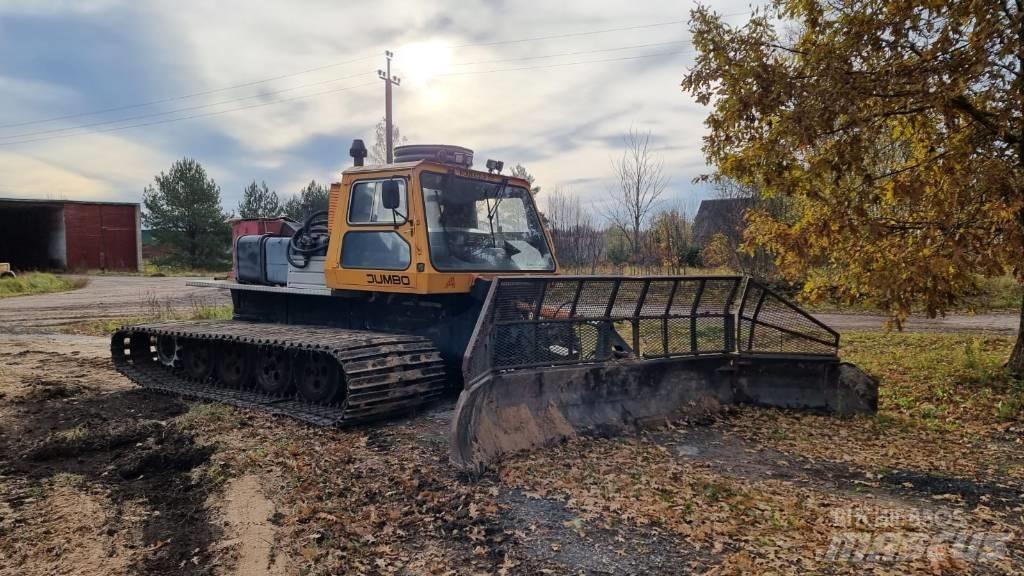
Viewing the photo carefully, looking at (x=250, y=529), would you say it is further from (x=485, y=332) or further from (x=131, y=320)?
(x=131, y=320)

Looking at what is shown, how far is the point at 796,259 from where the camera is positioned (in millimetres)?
8117

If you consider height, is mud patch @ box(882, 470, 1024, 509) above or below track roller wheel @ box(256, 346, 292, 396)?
below

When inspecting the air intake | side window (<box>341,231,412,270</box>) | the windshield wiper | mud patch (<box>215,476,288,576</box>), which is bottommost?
mud patch (<box>215,476,288,576</box>)

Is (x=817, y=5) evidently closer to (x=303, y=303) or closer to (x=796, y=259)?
(x=796, y=259)

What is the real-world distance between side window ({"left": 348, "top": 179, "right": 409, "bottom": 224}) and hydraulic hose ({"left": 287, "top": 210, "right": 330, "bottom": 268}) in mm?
629

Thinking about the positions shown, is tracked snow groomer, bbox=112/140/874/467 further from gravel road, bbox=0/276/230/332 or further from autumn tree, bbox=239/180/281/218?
autumn tree, bbox=239/180/281/218

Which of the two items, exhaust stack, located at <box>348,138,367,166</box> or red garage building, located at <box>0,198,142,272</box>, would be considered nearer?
exhaust stack, located at <box>348,138,367,166</box>

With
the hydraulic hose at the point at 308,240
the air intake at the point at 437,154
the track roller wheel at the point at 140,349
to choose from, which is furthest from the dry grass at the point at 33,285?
the air intake at the point at 437,154

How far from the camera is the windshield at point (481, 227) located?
660 cm

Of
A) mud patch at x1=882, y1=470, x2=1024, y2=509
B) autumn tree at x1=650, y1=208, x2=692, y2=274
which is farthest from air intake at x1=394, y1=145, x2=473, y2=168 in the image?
autumn tree at x1=650, y1=208, x2=692, y2=274

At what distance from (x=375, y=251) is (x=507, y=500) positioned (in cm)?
322

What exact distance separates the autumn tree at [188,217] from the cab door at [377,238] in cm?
3767

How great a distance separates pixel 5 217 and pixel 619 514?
150 ft

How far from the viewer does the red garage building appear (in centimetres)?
3897
